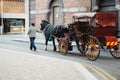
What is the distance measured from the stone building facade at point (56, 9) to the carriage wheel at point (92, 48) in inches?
513

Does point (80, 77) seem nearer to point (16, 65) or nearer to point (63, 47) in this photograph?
point (16, 65)

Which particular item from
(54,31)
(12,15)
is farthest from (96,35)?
(12,15)

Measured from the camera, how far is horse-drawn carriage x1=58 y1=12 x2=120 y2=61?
66.0ft

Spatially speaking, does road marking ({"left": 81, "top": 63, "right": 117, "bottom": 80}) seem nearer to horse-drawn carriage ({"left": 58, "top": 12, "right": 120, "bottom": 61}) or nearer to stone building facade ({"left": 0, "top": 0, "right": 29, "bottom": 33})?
horse-drawn carriage ({"left": 58, "top": 12, "right": 120, "bottom": 61})

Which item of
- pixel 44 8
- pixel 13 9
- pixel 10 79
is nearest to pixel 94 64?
pixel 10 79

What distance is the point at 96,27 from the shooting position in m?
20.7

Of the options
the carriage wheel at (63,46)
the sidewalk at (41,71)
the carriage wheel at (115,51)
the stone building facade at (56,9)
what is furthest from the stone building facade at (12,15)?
the sidewalk at (41,71)

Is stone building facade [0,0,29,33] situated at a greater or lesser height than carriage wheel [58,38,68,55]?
greater

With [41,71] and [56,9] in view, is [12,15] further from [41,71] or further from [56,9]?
[41,71]

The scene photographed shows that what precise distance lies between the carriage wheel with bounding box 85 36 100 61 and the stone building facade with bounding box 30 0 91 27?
13.0 metres

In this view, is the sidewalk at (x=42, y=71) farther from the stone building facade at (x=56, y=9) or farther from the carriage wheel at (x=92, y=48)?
the stone building facade at (x=56, y=9)

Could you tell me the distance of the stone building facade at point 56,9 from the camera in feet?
112

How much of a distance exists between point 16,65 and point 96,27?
543cm

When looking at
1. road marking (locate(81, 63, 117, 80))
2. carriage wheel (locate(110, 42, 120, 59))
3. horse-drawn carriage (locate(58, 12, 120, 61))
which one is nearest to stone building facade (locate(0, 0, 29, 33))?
horse-drawn carriage (locate(58, 12, 120, 61))
